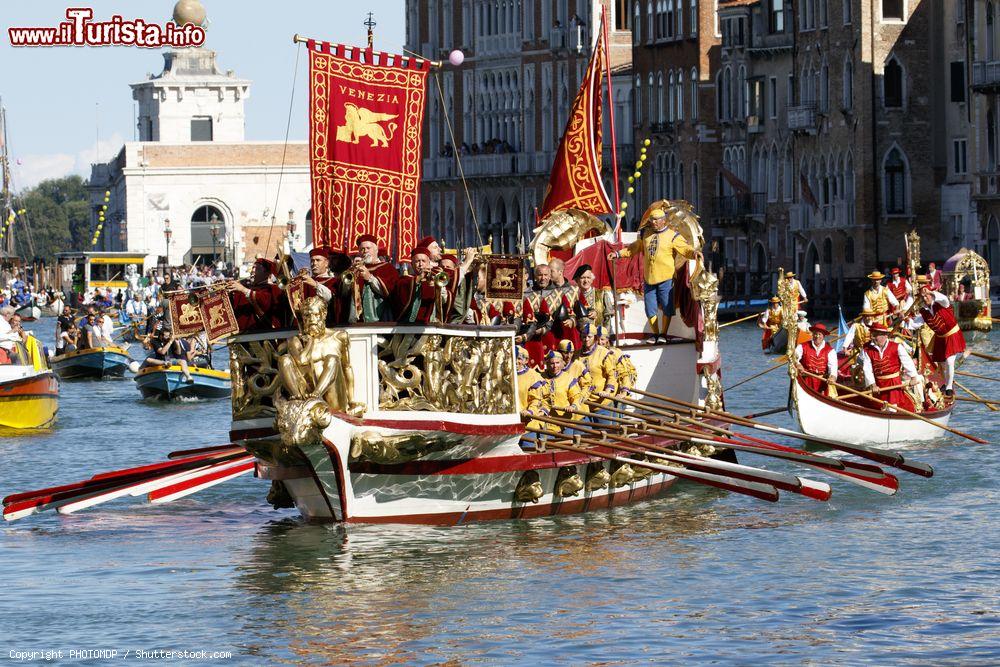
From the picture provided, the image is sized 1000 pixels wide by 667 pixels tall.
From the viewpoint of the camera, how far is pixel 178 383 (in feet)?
138

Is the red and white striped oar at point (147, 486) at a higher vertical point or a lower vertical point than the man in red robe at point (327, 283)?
lower

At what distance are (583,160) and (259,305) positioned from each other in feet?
28.4

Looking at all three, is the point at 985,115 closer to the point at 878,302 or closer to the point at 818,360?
the point at 878,302

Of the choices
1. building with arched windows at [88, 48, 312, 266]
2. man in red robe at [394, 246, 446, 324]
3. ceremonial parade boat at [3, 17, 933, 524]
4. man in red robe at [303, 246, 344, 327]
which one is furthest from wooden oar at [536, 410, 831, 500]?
building with arched windows at [88, 48, 312, 266]

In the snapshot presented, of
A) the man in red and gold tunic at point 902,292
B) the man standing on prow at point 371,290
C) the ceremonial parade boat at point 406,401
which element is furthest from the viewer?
the man in red and gold tunic at point 902,292

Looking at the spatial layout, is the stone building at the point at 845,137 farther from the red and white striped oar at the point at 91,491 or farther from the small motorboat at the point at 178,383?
the red and white striped oar at the point at 91,491

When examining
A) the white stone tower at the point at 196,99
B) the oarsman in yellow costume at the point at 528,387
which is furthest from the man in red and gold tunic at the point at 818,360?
the white stone tower at the point at 196,99

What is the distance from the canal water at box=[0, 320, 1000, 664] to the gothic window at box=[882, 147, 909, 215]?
1912 inches

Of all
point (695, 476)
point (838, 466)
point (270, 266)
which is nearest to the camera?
point (270, 266)

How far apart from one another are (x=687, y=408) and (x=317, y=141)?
591 centimetres

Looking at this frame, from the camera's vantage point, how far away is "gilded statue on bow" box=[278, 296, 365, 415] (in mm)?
19484

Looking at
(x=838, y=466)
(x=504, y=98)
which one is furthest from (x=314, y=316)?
(x=504, y=98)

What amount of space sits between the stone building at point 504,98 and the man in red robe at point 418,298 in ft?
241

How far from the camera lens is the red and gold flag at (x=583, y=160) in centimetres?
2777
